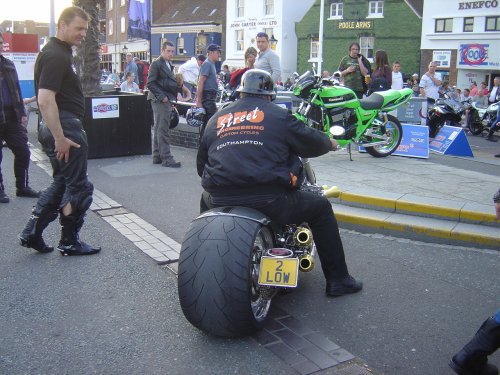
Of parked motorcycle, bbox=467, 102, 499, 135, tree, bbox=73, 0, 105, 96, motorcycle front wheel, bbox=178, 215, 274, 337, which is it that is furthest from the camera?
parked motorcycle, bbox=467, 102, 499, 135

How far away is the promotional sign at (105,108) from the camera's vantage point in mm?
9656

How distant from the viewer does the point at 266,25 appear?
47.2 meters

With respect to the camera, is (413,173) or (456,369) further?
(413,173)

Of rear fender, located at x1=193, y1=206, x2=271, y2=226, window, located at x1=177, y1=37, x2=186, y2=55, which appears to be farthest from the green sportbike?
window, located at x1=177, y1=37, x2=186, y2=55

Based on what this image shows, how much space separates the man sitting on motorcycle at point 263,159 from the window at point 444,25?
1375 inches

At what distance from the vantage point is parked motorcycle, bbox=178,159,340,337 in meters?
3.40

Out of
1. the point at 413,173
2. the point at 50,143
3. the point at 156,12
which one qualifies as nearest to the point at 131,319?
the point at 50,143

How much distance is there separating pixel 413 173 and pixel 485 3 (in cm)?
3014

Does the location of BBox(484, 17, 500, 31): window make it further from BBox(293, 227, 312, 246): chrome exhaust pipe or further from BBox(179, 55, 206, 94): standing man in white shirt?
BBox(293, 227, 312, 246): chrome exhaust pipe

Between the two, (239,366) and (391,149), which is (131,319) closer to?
(239,366)

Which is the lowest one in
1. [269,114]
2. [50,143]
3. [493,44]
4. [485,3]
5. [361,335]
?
[361,335]

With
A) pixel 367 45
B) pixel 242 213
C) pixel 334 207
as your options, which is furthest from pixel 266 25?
pixel 242 213

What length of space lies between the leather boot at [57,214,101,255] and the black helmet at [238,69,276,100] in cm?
200

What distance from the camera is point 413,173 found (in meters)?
8.03
